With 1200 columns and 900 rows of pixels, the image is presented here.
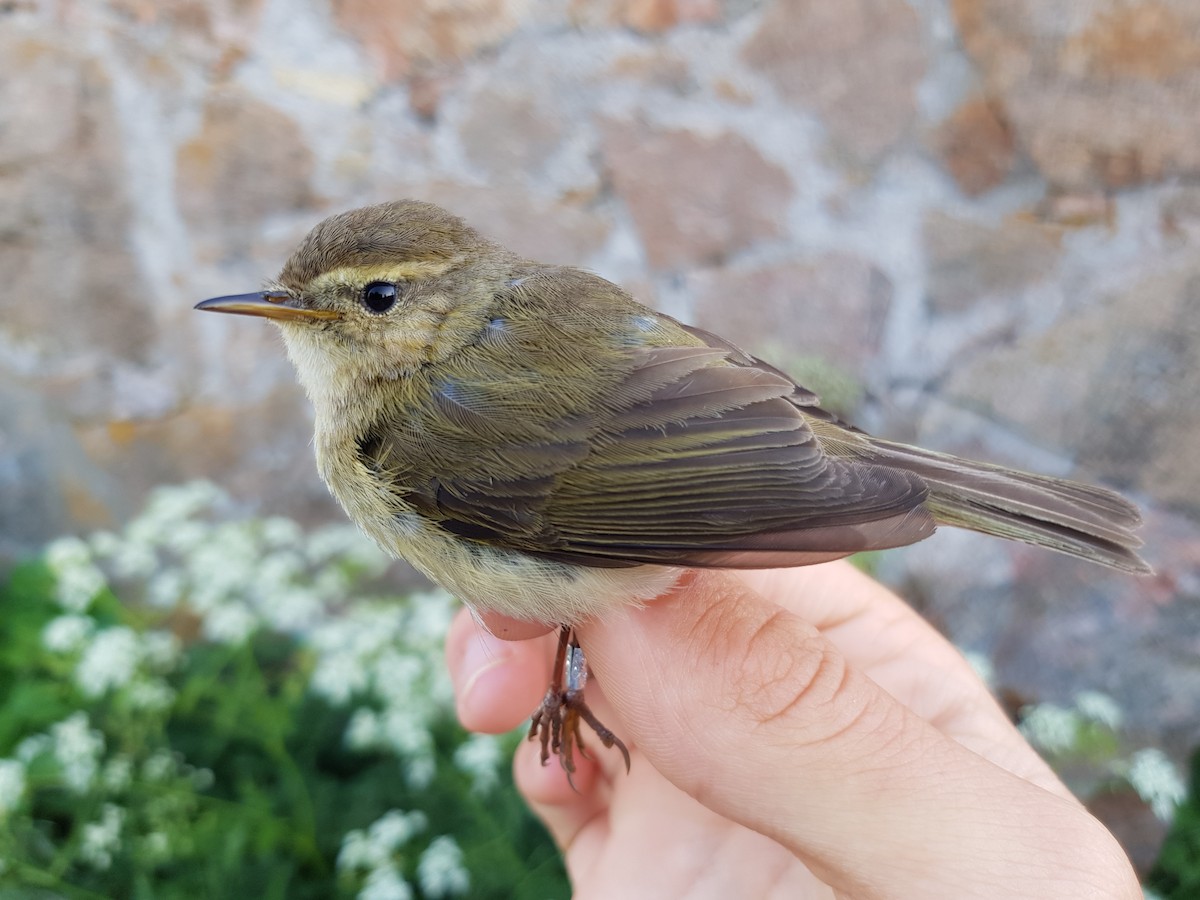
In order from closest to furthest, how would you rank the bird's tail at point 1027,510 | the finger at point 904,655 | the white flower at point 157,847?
the bird's tail at point 1027,510 → the finger at point 904,655 → the white flower at point 157,847

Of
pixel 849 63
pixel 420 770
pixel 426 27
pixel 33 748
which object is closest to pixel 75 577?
pixel 33 748

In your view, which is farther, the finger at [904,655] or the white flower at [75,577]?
the white flower at [75,577]

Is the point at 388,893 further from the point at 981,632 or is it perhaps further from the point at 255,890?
the point at 981,632

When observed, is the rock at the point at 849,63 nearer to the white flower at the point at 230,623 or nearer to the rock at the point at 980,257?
the rock at the point at 980,257

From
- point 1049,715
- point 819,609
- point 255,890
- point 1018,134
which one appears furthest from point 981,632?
point 255,890

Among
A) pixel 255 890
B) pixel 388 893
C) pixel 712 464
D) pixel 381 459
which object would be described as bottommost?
pixel 255 890

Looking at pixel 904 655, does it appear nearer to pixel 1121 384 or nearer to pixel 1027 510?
pixel 1027 510

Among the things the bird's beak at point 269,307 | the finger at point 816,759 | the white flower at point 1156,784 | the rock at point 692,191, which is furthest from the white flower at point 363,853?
the rock at point 692,191
